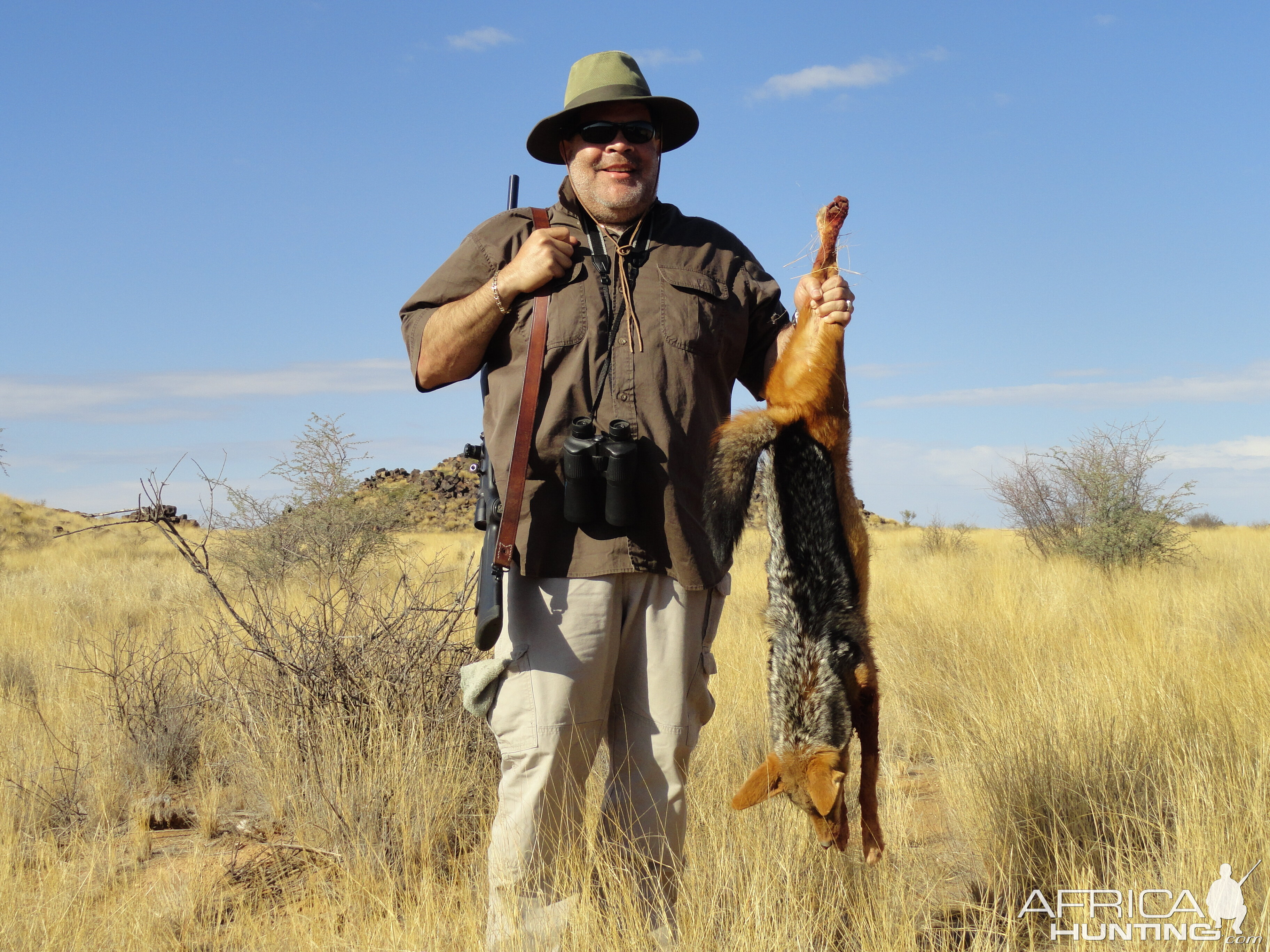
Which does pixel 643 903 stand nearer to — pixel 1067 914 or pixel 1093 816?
pixel 1067 914

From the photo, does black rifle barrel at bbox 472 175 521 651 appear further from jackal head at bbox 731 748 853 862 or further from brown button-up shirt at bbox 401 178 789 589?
jackal head at bbox 731 748 853 862

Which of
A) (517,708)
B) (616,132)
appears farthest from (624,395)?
(517,708)

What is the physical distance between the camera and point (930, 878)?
3.50m

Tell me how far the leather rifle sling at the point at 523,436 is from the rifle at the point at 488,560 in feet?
0.15

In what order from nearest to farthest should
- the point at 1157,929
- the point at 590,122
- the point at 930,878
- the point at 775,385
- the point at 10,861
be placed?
the point at 775,385 < the point at 1157,929 < the point at 590,122 < the point at 930,878 < the point at 10,861

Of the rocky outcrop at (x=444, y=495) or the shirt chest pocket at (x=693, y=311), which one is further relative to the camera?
the rocky outcrop at (x=444, y=495)

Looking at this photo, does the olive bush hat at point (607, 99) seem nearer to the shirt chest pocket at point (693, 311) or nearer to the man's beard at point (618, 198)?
the man's beard at point (618, 198)

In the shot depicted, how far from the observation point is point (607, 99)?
295 centimetres

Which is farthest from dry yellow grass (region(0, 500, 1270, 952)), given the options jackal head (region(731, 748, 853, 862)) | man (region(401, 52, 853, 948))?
jackal head (region(731, 748, 853, 862))

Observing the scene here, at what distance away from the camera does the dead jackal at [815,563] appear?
2305mm

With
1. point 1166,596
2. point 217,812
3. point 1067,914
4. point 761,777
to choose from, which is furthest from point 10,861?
point 1166,596

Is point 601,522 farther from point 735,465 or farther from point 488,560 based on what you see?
point 735,465

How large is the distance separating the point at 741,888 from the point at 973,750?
1.87m

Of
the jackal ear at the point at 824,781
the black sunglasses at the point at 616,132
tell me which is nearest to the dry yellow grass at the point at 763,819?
the jackal ear at the point at 824,781
